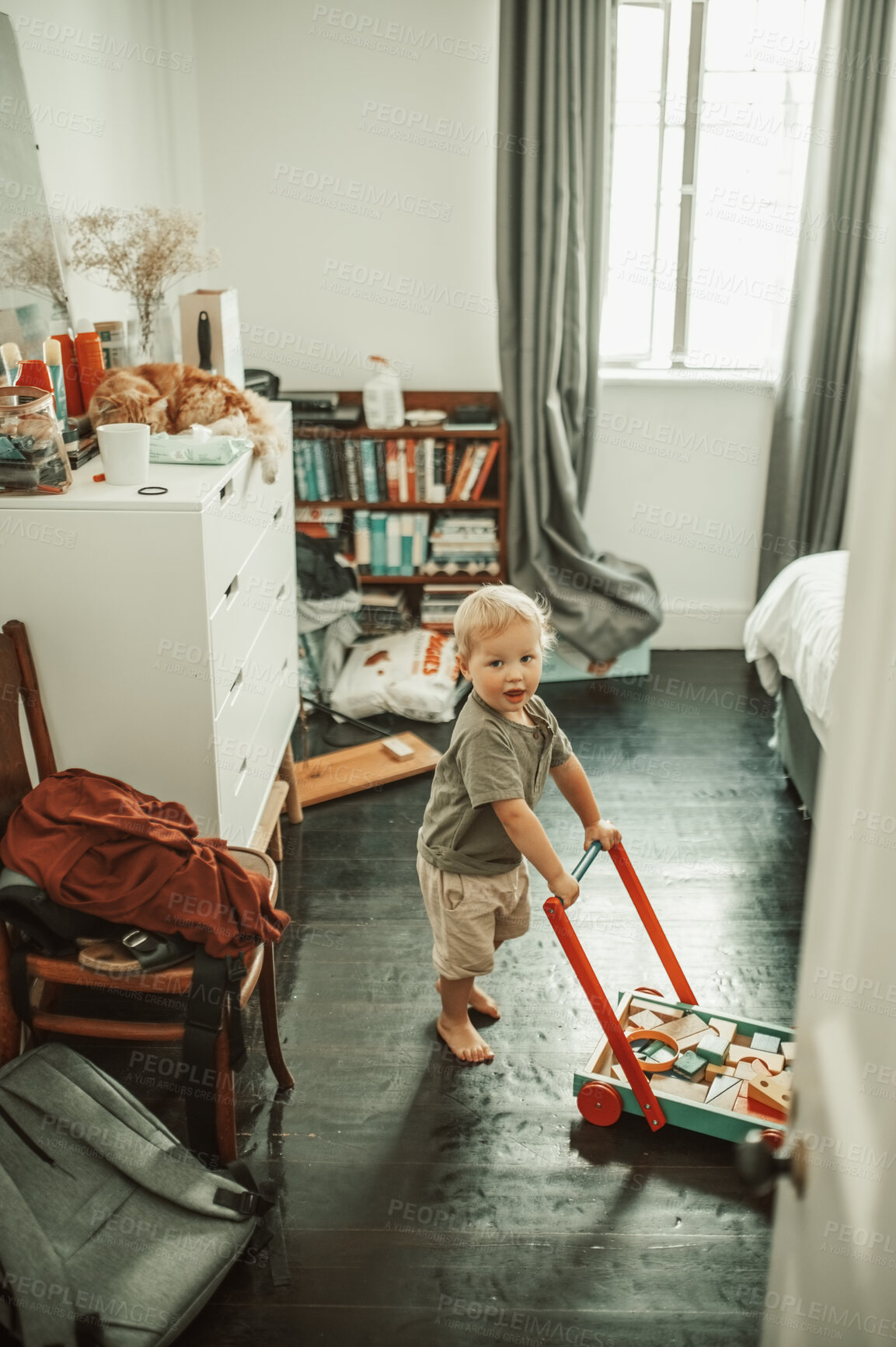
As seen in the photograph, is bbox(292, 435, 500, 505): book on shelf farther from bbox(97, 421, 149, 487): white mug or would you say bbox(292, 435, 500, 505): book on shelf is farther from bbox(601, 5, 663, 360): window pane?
bbox(97, 421, 149, 487): white mug

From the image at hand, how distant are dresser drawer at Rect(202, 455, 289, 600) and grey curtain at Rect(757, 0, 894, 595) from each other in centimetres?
204

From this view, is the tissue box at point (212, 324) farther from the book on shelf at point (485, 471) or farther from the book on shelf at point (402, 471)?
the book on shelf at point (485, 471)

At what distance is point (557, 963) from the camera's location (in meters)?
2.53

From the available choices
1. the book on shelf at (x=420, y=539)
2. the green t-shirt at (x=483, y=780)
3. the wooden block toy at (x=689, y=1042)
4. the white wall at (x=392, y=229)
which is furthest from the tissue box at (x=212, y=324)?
the wooden block toy at (x=689, y=1042)

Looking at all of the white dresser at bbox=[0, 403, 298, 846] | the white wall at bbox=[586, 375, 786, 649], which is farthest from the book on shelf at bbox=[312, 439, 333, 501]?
the white dresser at bbox=[0, 403, 298, 846]

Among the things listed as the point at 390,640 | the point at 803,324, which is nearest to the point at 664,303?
the point at 803,324

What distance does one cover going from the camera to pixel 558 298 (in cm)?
384

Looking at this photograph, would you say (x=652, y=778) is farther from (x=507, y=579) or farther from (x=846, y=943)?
(x=846, y=943)

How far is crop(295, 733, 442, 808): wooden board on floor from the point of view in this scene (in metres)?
3.24

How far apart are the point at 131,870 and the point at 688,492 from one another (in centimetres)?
299

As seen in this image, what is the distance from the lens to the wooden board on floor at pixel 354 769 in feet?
10.6

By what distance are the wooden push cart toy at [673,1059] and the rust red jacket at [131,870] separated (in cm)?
52

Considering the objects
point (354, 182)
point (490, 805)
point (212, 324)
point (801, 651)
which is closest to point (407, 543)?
point (354, 182)

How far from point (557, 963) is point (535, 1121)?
50 cm
